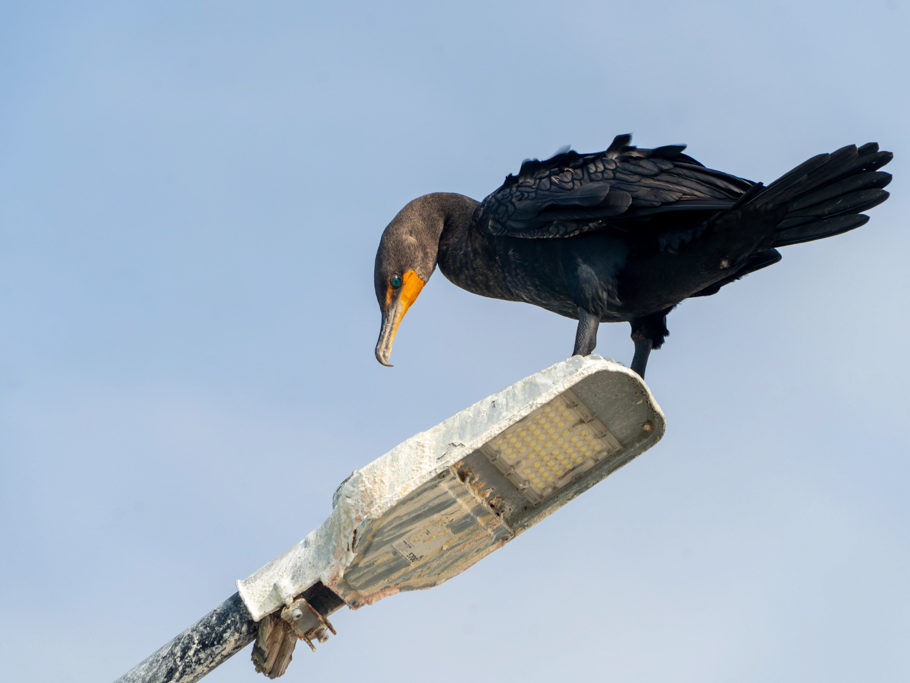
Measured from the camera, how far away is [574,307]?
18.3ft

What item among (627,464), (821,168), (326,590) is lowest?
(627,464)

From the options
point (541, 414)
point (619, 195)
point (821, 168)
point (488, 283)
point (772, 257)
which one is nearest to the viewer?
point (541, 414)

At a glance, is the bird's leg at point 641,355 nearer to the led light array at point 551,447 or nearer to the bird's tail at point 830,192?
the bird's tail at point 830,192

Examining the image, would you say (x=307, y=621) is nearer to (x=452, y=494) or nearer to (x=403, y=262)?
(x=452, y=494)

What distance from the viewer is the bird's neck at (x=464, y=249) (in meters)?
5.82

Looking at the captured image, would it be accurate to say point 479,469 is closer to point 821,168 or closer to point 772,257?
point 821,168

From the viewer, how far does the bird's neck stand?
582cm

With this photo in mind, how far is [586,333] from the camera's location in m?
A: 5.13

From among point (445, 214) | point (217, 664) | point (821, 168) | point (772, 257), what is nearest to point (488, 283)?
point (445, 214)

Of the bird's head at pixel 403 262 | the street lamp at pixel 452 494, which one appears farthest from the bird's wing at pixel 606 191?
the street lamp at pixel 452 494

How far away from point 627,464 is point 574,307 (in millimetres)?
1907

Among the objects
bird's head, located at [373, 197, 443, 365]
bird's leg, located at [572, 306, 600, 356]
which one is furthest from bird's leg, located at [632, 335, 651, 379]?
bird's head, located at [373, 197, 443, 365]

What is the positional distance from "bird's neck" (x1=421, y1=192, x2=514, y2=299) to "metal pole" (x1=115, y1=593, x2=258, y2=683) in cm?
265

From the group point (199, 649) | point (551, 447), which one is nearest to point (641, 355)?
point (551, 447)
